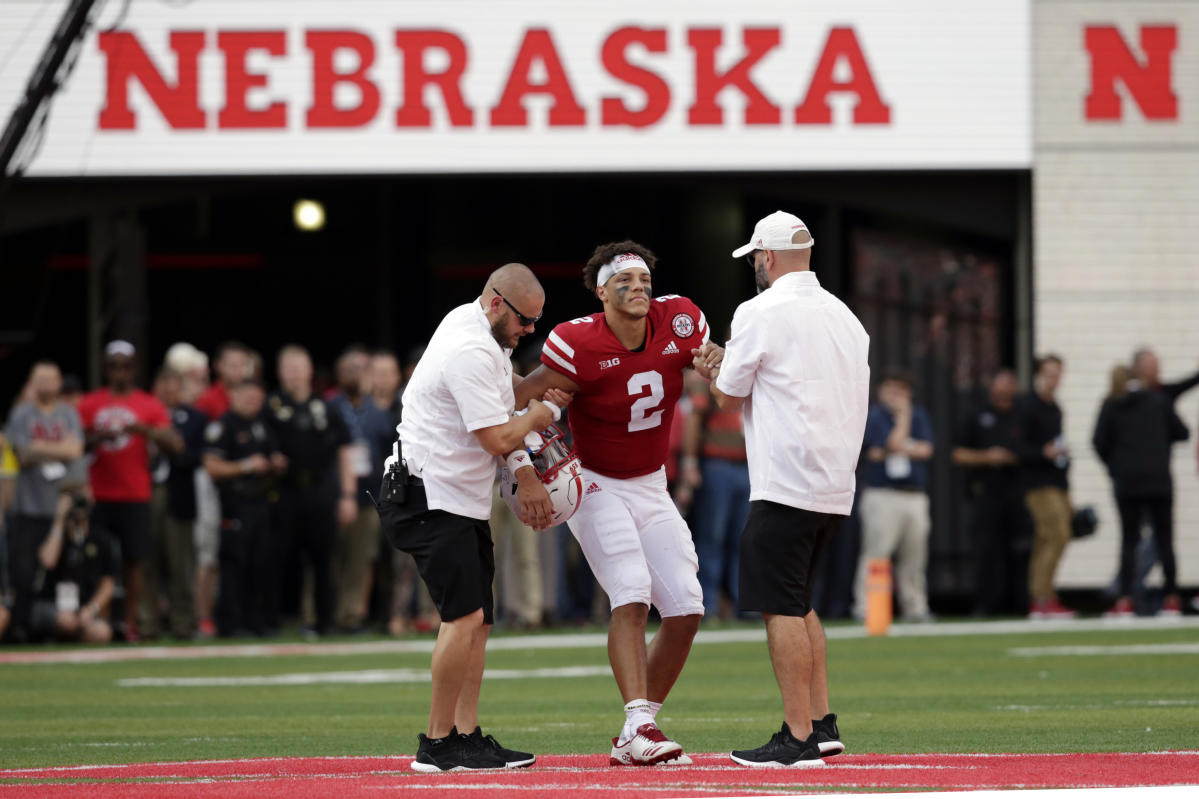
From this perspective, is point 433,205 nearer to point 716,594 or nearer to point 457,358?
point 716,594

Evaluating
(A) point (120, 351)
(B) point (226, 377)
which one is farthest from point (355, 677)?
(A) point (120, 351)

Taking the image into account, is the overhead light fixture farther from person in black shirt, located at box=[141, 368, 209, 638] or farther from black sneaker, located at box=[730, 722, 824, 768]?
black sneaker, located at box=[730, 722, 824, 768]

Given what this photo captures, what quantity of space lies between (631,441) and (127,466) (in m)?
9.67

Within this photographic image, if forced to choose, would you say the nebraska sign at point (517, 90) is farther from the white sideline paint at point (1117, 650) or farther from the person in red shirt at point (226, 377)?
the white sideline paint at point (1117, 650)

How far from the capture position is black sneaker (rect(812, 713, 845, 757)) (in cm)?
815

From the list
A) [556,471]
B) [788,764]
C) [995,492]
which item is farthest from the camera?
[995,492]

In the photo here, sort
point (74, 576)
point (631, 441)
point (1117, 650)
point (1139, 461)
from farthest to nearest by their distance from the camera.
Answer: point (1139, 461), point (74, 576), point (1117, 650), point (631, 441)

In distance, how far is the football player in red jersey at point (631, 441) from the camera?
8633mm

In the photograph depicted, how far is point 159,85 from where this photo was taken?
2075cm

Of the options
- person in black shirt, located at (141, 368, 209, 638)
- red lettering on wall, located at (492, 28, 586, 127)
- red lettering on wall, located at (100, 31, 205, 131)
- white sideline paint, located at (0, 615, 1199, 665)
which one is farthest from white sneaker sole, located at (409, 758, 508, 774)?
red lettering on wall, located at (100, 31, 205, 131)

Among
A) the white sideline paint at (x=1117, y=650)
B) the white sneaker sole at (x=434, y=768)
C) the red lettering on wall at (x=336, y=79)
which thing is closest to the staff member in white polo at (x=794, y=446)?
the white sneaker sole at (x=434, y=768)

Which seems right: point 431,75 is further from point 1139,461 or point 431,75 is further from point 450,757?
point 450,757

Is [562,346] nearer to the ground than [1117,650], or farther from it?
farther from it

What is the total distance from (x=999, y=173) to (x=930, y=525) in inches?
150
